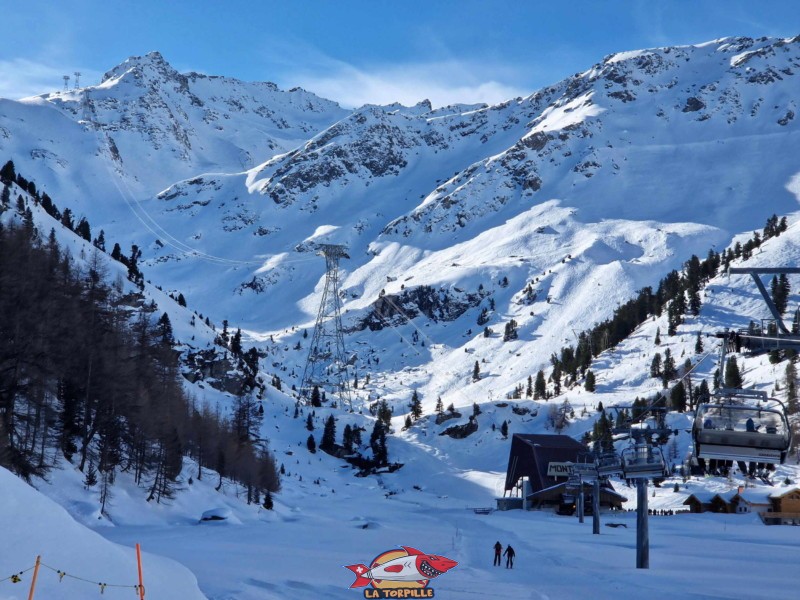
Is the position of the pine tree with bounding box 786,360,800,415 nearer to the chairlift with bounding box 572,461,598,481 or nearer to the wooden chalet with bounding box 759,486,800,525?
the wooden chalet with bounding box 759,486,800,525

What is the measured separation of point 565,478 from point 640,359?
164ft

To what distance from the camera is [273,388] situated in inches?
5458

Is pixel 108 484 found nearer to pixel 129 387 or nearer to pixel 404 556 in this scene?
pixel 129 387

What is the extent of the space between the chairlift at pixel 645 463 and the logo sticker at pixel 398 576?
9913mm

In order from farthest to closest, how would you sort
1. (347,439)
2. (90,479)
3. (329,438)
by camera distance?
1. (347,439)
2. (329,438)
3. (90,479)

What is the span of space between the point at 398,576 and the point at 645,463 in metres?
15.0

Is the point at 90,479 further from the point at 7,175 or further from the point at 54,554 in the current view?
the point at 7,175

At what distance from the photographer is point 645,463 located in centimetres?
3666

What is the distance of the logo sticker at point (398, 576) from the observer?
78.6 ft

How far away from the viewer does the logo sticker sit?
944 inches

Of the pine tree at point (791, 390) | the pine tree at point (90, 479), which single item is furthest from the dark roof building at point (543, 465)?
the pine tree at point (90, 479)

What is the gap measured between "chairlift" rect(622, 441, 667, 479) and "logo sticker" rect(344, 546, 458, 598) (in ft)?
32.5

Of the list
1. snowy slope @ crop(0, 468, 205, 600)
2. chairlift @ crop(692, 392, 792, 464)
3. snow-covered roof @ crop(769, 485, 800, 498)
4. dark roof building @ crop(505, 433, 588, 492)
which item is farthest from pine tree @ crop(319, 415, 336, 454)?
snowy slope @ crop(0, 468, 205, 600)

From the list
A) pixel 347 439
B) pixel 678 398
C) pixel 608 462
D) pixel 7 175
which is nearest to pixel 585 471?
pixel 608 462
